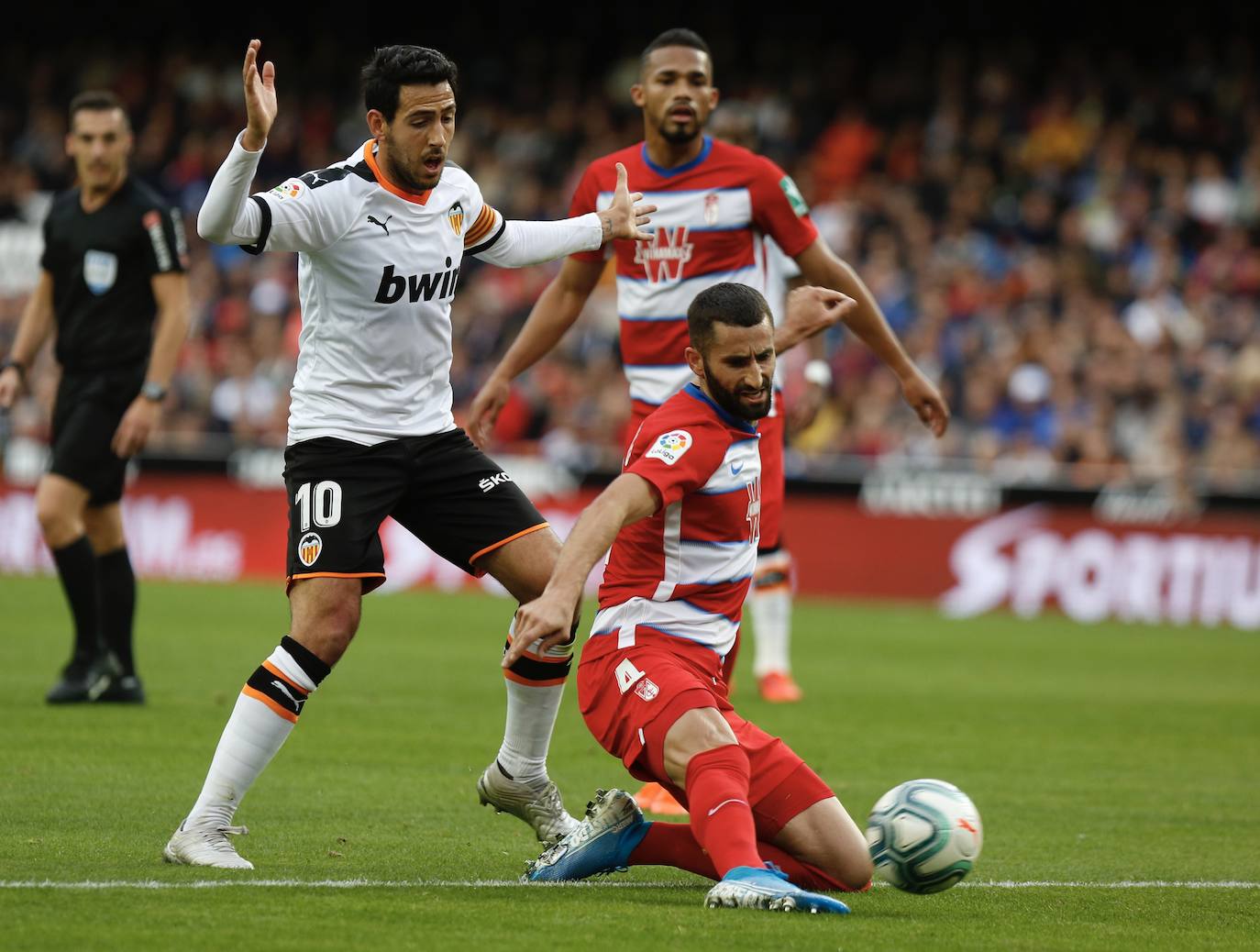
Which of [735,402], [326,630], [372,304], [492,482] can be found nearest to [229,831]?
[326,630]

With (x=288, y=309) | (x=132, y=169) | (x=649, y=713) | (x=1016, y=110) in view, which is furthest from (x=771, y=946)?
(x=132, y=169)

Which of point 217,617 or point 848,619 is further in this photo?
point 848,619

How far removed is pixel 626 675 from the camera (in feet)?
18.2

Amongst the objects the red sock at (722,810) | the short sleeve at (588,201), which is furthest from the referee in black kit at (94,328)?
the red sock at (722,810)

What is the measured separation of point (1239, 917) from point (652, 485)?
81.9 inches

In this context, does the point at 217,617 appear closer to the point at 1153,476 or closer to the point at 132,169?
the point at 1153,476

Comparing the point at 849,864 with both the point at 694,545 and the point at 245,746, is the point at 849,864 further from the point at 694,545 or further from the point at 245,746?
the point at 245,746

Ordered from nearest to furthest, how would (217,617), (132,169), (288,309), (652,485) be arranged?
(652,485) < (217,617) < (288,309) < (132,169)

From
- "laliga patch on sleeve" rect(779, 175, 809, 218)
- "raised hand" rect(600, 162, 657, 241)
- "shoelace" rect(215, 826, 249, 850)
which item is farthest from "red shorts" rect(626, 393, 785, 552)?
"shoelace" rect(215, 826, 249, 850)

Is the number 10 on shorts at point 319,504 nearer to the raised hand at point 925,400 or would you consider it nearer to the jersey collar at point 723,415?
the jersey collar at point 723,415

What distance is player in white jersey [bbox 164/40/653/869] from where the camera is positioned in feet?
18.7

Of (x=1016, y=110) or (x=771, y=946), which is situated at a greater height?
(x=1016, y=110)

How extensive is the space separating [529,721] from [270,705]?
2.94ft

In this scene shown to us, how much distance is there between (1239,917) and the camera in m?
5.43
